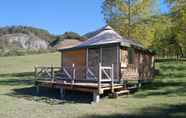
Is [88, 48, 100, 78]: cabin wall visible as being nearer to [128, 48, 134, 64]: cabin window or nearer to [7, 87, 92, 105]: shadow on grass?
[128, 48, 134, 64]: cabin window

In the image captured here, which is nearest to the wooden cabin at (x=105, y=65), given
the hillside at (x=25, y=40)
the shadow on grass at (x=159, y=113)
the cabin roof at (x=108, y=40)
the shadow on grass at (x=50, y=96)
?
the cabin roof at (x=108, y=40)

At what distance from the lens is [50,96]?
18062mm

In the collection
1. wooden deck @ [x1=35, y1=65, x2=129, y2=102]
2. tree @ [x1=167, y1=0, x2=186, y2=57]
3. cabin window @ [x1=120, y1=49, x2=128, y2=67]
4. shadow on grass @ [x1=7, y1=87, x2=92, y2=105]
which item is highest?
tree @ [x1=167, y1=0, x2=186, y2=57]

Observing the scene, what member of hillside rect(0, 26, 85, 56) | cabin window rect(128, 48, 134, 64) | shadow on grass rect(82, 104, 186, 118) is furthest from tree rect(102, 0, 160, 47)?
hillside rect(0, 26, 85, 56)

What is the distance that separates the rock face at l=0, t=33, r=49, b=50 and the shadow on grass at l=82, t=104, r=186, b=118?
66.2 meters

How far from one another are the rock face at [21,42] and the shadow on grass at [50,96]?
57748 millimetres

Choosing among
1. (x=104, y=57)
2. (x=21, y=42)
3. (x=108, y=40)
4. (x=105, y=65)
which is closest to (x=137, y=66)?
(x=105, y=65)

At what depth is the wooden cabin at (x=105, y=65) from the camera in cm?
1798

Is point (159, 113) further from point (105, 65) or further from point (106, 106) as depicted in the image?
point (105, 65)

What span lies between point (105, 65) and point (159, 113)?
26.8 ft

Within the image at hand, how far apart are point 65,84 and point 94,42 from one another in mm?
4438

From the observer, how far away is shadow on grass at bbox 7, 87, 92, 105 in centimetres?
1622

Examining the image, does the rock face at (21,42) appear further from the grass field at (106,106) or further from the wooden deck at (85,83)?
the grass field at (106,106)

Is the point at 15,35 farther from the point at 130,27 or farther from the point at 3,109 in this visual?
the point at 3,109
